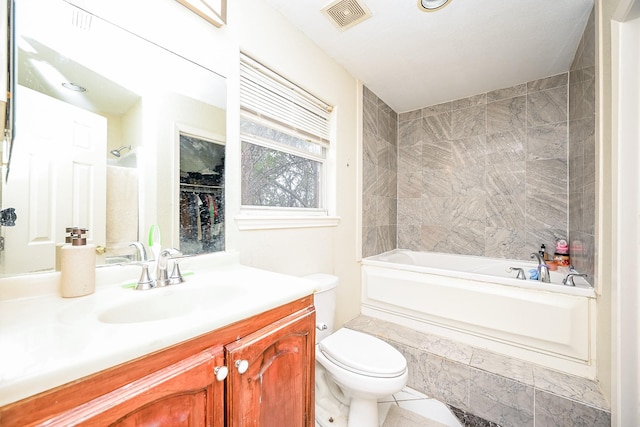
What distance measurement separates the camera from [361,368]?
1.24 meters

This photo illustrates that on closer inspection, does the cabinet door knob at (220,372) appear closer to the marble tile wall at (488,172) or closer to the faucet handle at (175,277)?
the faucet handle at (175,277)

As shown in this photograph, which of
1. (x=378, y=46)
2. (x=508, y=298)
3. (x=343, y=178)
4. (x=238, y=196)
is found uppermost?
(x=378, y=46)

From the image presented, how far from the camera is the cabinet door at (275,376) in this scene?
0.67 metres

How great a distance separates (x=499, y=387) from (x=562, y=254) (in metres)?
1.39

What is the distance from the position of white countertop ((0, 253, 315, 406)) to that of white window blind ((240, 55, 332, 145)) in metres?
0.94

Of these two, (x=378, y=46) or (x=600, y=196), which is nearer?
(x=600, y=196)

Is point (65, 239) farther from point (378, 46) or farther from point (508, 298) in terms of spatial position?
point (508, 298)

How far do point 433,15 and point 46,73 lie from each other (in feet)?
6.29

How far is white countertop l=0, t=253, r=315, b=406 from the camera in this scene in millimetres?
427

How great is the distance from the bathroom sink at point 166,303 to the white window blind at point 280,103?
976 mm

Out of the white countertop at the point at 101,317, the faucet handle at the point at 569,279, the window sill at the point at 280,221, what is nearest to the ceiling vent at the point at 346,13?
the window sill at the point at 280,221

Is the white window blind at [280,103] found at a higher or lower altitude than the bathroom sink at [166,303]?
higher

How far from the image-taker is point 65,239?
0.82 metres

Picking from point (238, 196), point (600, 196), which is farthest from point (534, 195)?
point (238, 196)
